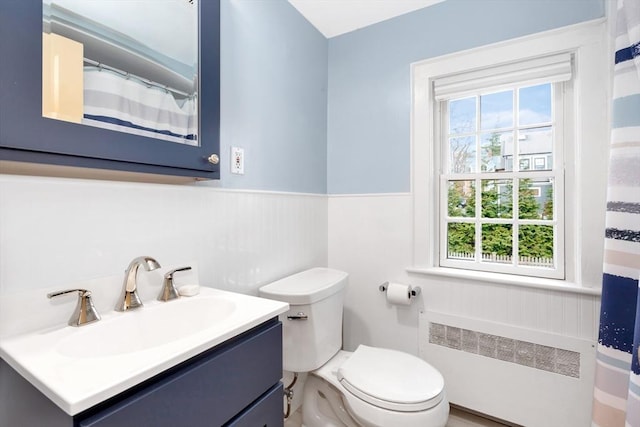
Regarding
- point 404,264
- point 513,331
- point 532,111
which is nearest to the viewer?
point 513,331

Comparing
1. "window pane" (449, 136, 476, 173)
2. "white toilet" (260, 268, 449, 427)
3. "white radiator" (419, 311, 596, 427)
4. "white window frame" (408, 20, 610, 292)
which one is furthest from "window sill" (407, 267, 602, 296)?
"window pane" (449, 136, 476, 173)

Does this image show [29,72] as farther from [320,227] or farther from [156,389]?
[320,227]

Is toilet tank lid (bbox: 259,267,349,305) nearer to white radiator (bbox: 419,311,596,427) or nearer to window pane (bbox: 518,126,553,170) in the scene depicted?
white radiator (bbox: 419,311,596,427)

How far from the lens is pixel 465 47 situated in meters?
1.66

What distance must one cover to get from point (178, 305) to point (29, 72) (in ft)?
2.33

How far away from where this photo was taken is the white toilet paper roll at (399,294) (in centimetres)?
172

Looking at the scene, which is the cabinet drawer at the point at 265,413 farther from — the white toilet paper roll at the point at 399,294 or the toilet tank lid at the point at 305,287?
the white toilet paper roll at the point at 399,294

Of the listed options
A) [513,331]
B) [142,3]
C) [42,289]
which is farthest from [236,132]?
[513,331]

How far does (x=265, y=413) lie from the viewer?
0.88 metres

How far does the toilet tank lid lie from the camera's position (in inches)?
52.6

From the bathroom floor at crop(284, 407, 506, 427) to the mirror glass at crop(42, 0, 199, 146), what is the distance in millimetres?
1497

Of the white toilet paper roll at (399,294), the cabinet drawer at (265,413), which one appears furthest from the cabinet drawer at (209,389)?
the white toilet paper roll at (399,294)

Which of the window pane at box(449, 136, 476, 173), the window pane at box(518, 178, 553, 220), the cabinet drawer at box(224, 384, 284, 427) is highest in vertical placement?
the window pane at box(449, 136, 476, 173)

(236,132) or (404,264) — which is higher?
(236,132)
